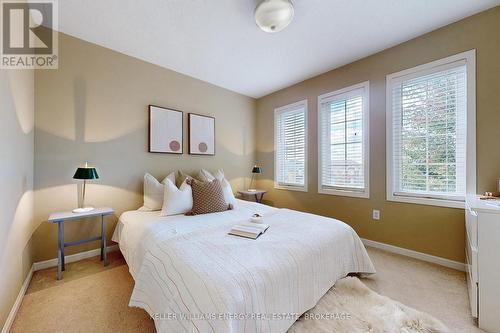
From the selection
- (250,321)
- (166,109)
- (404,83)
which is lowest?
(250,321)

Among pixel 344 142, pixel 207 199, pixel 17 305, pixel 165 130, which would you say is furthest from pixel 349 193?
pixel 17 305

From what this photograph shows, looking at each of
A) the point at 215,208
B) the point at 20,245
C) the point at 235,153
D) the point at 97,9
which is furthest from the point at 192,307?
the point at 235,153

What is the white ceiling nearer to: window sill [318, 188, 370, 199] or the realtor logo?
the realtor logo

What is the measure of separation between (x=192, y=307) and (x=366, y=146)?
9.28 ft

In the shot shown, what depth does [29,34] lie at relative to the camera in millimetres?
2037

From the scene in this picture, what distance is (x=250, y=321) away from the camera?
3.46 feet

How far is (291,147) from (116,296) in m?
3.25

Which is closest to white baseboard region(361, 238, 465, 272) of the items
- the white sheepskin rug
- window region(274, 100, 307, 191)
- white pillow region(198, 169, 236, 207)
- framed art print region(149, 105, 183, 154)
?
the white sheepskin rug

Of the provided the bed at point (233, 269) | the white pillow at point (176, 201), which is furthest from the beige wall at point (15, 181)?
the white pillow at point (176, 201)

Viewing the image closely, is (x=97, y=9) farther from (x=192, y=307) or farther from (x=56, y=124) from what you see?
(x=192, y=307)

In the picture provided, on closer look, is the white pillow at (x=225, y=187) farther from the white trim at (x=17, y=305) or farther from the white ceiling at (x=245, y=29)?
the white trim at (x=17, y=305)

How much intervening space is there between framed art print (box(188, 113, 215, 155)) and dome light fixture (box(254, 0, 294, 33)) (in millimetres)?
1866

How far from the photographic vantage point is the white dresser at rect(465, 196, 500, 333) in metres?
1.34

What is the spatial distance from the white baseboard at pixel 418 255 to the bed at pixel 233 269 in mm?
974
